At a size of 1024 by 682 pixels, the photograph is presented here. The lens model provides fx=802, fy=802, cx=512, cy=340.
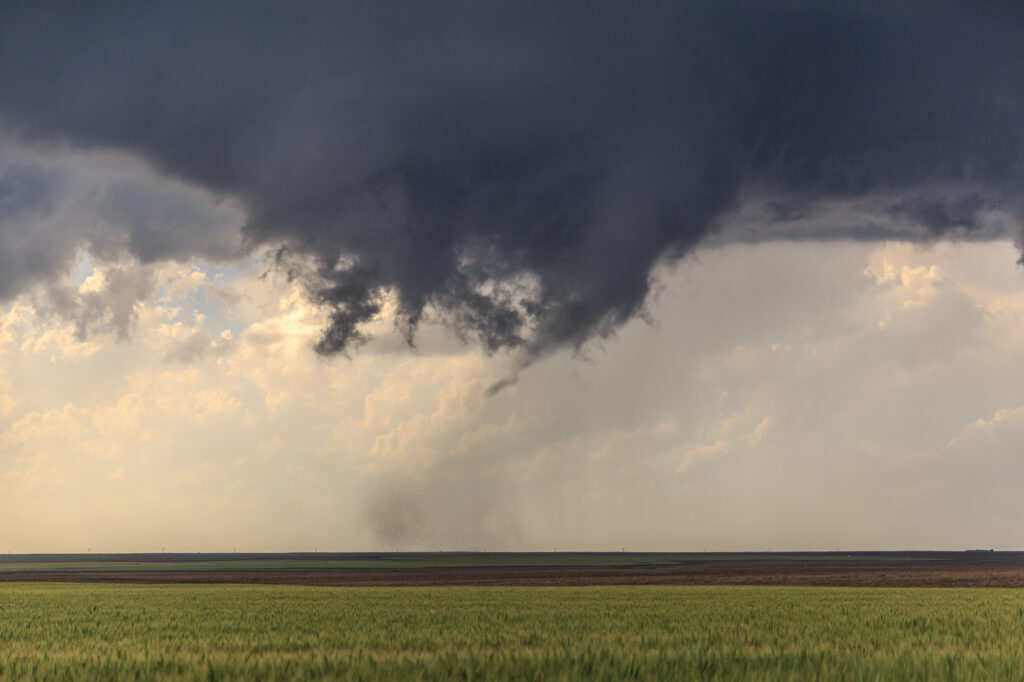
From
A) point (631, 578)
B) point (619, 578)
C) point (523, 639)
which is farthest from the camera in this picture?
point (619, 578)

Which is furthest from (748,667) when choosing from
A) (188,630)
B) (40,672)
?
(188,630)

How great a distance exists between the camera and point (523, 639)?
21.4 m

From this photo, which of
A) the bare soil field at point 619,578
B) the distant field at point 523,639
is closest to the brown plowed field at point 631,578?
the bare soil field at point 619,578

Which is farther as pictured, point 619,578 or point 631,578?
point 619,578

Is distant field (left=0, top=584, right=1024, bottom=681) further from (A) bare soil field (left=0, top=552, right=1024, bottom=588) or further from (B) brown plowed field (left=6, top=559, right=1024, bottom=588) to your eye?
(A) bare soil field (left=0, top=552, right=1024, bottom=588)

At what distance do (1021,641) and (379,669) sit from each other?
54.6 feet

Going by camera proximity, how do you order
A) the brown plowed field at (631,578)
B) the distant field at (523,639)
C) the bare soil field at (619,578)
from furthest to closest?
the bare soil field at (619,578) < the brown plowed field at (631,578) < the distant field at (523,639)

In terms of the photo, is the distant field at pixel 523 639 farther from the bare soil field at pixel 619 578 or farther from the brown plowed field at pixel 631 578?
the bare soil field at pixel 619 578

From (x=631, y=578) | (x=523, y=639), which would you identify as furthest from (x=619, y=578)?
(x=523, y=639)

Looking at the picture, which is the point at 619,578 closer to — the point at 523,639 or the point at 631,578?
the point at 631,578

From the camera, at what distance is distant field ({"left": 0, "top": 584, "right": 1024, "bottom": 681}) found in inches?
587

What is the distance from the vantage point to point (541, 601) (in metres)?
37.7

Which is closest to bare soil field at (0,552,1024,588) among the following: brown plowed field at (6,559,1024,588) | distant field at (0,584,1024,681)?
brown plowed field at (6,559,1024,588)

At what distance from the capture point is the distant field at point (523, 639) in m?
14.9
